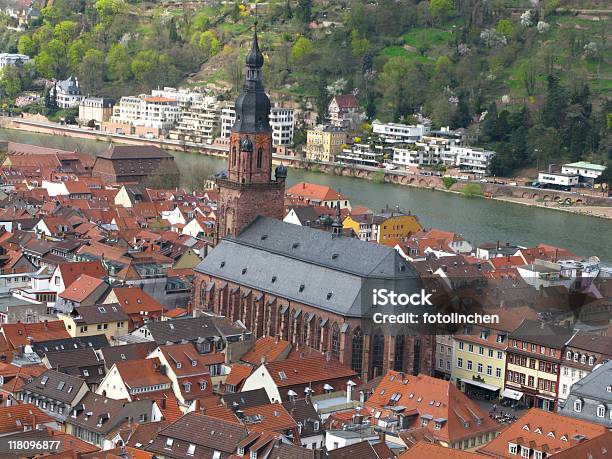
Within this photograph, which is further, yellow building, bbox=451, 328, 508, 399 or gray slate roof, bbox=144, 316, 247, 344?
yellow building, bbox=451, 328, 508, 399

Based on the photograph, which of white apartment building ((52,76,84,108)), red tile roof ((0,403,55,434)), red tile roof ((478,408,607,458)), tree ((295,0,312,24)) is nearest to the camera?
red tile roof ((478,408,607,458))

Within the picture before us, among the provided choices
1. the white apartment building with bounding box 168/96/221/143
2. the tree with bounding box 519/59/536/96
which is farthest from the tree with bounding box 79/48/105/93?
the tree with bounding box 519/59/536/96

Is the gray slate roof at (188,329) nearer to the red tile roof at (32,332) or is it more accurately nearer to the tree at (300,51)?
the red tile roof at (32,332)

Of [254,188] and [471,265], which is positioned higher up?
[254,188]

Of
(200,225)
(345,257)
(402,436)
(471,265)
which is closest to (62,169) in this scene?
(200,225)

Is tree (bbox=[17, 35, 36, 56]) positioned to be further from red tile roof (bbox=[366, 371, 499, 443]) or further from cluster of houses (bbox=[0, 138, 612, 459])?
red tile roof (bbox=[366, 371, 499, 443])

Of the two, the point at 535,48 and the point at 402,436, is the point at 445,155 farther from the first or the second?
the point at 402,436
